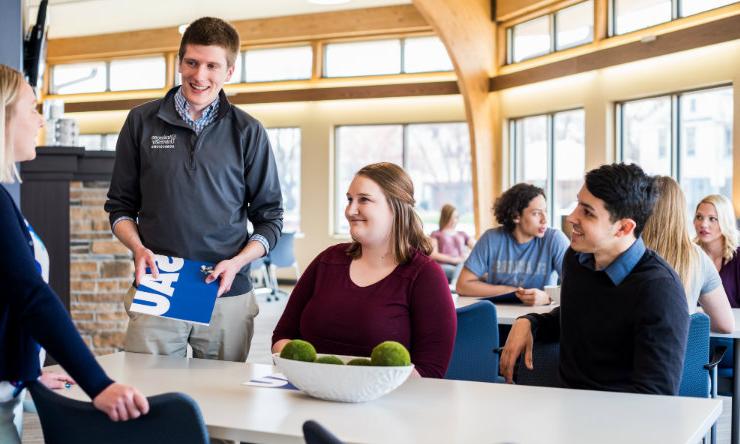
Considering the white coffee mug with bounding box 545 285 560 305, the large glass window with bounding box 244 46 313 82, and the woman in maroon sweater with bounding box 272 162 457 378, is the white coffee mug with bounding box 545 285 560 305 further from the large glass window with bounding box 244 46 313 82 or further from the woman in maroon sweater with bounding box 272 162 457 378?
the large glass window with bounding box 244 46 313 82

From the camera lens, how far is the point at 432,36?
43.5 ft

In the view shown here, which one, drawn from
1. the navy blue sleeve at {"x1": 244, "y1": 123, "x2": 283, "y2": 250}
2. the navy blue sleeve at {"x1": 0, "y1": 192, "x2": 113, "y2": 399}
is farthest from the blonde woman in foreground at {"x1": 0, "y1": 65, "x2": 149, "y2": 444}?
the navy blue sleeve at {"x1": 244, "y1": 123, "x2": 283, "y2": 250}

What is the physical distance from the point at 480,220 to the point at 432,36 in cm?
317

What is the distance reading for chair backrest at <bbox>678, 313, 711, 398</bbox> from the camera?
282 cm

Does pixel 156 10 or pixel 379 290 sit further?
pixel 156 10

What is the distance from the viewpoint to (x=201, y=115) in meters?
2.63

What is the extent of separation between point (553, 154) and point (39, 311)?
1087 centimetres

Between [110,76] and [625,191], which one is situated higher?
[110,76]

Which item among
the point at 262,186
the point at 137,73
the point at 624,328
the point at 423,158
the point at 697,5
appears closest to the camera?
the point at 624,328

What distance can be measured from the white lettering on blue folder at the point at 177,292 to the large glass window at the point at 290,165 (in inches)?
477

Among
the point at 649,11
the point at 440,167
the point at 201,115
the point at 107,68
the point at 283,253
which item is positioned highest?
the point at 107,68

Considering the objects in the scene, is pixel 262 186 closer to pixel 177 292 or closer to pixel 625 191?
pixel 177 292

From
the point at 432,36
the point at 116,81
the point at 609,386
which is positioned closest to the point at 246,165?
the point at 609,386

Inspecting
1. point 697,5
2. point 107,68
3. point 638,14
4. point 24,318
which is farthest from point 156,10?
point 24,318
